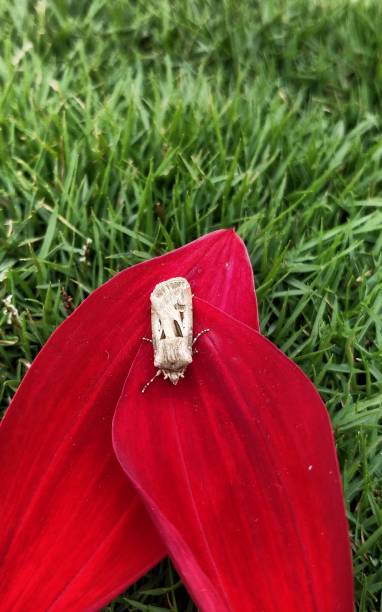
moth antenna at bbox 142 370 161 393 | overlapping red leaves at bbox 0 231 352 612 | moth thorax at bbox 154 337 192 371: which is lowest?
overlapping red leaves at bbox 0 231 352 612

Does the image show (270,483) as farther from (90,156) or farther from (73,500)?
(90,156)

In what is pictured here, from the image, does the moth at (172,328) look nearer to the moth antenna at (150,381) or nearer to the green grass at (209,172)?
the moth antenna at (150,381)

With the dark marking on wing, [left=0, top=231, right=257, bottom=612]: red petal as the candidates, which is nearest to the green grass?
[left=0, top=231, right=257, bottom=612]: red petal

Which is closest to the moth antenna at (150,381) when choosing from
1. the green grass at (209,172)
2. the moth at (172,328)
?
the moth at (172,328)

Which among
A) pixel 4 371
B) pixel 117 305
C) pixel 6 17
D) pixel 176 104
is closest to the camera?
pixel 117 305

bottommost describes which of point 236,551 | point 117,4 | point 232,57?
point 236,551

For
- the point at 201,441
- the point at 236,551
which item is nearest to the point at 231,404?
the point at 201,441

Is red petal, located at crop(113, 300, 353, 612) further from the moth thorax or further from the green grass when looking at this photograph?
the green grass
